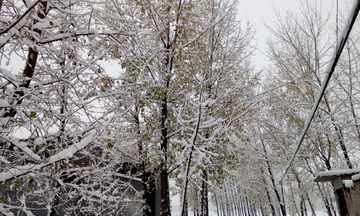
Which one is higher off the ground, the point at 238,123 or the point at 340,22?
the point at 340,22

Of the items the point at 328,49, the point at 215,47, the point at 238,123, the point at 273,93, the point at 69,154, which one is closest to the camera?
the point at 69,154

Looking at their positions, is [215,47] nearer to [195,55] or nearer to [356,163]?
[195,55]

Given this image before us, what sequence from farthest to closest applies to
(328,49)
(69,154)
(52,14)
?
(328,49), (52,14), (69,154)

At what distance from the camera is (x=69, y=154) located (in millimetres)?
2293

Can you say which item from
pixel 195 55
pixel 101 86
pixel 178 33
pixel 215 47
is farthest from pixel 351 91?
pixel 101 86

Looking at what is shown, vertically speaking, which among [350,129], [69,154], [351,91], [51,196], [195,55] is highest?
[195,55]

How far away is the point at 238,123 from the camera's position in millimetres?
6910

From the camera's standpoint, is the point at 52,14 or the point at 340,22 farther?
the point at 340,22

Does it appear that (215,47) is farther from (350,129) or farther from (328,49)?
(350,129)

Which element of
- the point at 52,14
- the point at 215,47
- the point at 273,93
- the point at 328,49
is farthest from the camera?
the point at 273,93

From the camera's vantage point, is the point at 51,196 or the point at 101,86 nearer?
the point at 101,86

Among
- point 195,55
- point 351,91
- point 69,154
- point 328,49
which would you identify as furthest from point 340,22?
point 69,154

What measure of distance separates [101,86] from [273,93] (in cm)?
873

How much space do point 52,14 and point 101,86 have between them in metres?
1.60
